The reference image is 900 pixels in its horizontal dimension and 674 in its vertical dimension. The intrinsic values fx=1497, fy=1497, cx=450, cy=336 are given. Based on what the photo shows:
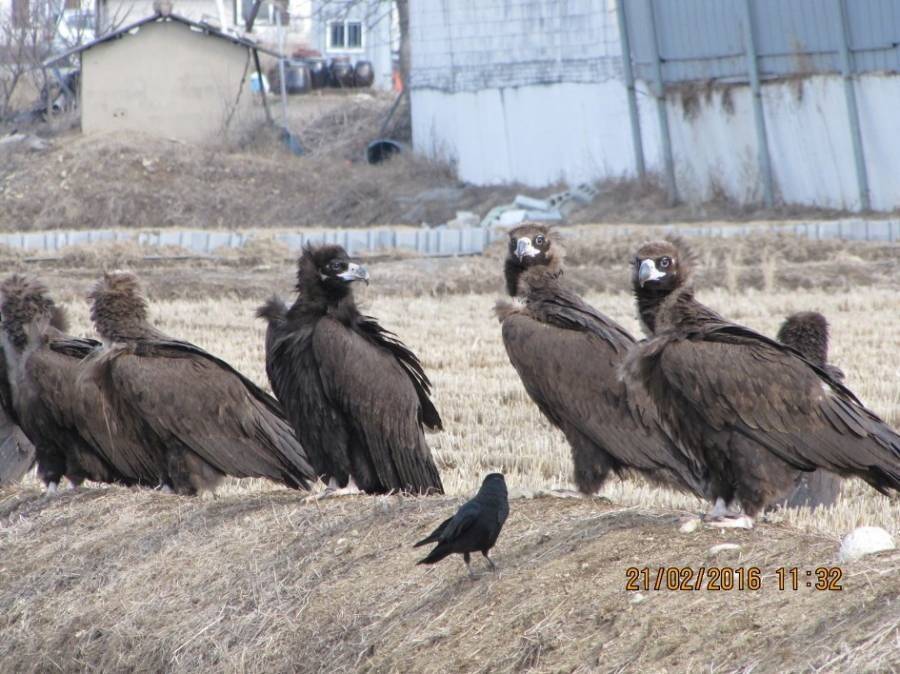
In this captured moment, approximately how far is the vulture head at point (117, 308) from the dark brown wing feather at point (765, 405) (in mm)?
3108

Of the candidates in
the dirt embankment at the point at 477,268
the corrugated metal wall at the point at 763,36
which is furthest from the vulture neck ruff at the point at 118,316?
the corrugated metal wall at the point at 763,36

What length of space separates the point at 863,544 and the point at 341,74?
42.5 meters

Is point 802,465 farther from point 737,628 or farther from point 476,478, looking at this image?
point 476,478

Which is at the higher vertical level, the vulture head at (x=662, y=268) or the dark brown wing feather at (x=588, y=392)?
the vulture head at (x=662, y=268)

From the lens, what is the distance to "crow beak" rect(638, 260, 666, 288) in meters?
6.03

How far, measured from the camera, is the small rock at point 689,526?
553 centimetres

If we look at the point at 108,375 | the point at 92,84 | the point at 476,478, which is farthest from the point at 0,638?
the point at 92,84

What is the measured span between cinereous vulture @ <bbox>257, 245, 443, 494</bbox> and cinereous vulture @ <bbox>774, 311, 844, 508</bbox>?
1.80m

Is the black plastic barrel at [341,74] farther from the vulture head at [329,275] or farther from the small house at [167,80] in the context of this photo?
the vulture head at [329,275]

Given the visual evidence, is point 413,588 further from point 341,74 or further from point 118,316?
point 341,74

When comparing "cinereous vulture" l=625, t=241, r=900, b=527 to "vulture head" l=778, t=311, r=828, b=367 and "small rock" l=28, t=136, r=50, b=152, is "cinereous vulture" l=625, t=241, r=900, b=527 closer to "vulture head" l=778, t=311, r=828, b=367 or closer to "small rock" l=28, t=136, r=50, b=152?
"vulture head" l=778, t=311, r=828, b=367

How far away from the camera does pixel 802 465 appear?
5676mm

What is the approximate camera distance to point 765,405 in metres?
5.59

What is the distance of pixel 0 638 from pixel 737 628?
3464 mm
